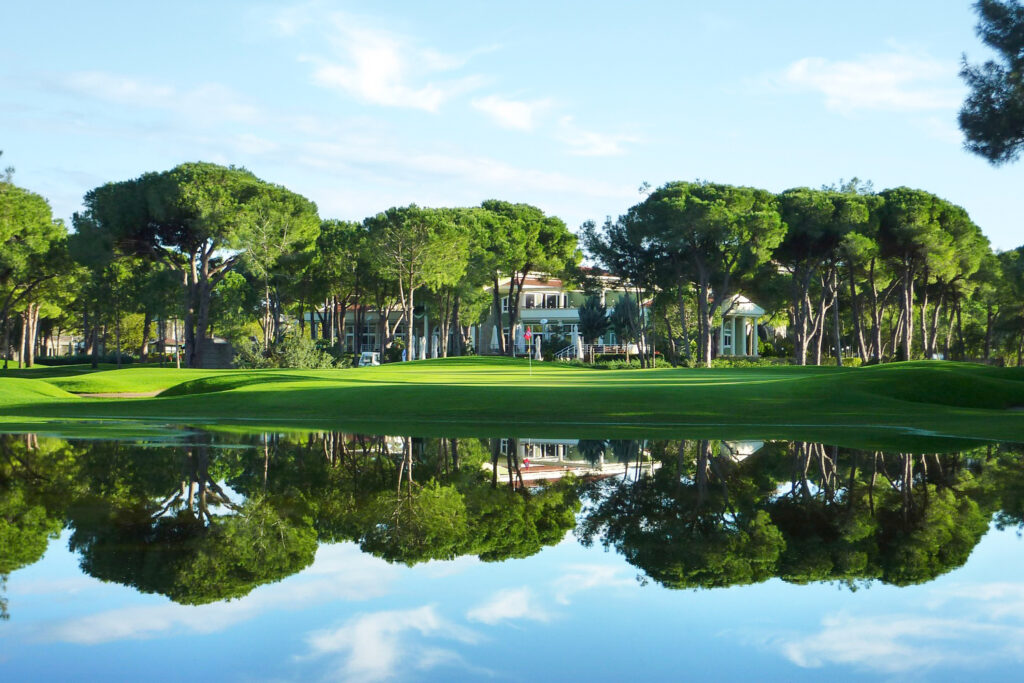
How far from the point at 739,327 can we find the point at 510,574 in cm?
8244

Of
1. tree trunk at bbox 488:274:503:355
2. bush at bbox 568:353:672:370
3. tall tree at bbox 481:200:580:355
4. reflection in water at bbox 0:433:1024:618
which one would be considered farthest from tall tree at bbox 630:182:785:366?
reflection in water at bbox 0:433:1024:618

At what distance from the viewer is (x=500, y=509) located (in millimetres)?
10016

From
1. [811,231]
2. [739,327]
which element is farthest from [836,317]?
[739,327]

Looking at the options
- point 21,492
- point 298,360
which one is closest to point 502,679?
point 21,492

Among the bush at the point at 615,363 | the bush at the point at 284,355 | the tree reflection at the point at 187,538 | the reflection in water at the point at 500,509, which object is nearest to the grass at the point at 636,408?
the reflection in water at the point at 500,509

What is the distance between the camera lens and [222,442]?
17250 mm

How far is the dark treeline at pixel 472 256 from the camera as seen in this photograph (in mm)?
59594

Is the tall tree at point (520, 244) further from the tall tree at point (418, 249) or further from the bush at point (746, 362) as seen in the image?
the bush at point (746, 362)

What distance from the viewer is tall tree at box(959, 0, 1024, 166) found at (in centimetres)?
2323

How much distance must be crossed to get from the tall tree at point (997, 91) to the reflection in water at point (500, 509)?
449 inches

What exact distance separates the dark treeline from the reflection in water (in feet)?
131

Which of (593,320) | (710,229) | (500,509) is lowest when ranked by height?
(500,509)

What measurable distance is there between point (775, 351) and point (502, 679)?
87718 millimetres

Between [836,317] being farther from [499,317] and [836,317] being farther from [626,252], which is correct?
[499,317]
